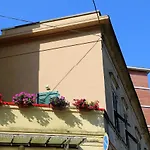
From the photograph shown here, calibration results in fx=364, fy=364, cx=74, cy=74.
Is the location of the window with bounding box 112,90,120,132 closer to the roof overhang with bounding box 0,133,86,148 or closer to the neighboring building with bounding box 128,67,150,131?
the roof overhang with bounding box 0,133,86,148

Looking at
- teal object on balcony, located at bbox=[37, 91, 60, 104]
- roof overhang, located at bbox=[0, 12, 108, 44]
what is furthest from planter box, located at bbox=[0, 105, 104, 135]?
roof overhang, located at bbox=[0, 12, 108, 44]

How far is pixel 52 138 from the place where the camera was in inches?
416

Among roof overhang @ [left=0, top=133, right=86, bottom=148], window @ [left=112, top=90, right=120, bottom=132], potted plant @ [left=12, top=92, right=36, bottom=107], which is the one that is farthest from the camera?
window @ [left=112, top=90, right=120, bottom=132]

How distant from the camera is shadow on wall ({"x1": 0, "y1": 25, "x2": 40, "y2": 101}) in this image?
45.8 feet

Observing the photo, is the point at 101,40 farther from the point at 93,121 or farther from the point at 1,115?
the point at 1,115

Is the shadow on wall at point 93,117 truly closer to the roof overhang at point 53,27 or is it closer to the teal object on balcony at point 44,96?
the teal object on balcony at point 44,96

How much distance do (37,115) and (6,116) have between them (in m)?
0.94

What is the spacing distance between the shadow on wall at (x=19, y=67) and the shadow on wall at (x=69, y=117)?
8.46 ft

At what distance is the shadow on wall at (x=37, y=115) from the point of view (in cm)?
1112

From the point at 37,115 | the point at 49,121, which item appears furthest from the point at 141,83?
the point at 37,115

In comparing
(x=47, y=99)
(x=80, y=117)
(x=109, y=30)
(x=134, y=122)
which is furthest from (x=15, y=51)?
(x=134, y=122)

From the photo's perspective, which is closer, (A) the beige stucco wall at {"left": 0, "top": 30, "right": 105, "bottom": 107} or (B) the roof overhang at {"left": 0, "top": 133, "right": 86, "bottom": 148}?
(B) the roof overhang at {"left": 0, "top": 133, "right": 86, "bottom": 148}

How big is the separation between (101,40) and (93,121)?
11.9 ft

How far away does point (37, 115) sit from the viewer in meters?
11.2
